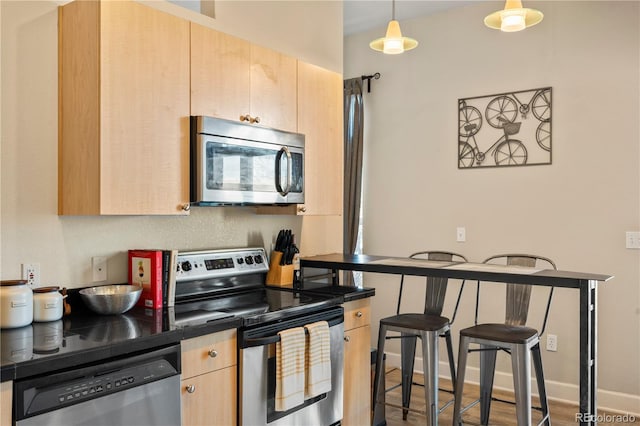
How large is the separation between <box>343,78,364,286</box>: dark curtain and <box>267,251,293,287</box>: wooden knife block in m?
1.82

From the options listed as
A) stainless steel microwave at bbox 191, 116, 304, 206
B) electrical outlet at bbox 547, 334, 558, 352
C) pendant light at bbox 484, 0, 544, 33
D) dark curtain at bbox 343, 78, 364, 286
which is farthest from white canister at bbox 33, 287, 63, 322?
electrical outlet at bbox 547, 334, 558, 352

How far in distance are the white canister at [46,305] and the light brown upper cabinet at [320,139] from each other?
1.32m

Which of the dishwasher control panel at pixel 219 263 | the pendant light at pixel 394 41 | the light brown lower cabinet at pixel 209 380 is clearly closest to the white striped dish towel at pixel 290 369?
the light brown lower cabinet at pixel 209 380

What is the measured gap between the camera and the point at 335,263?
313 cm

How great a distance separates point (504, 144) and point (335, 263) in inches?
73.7

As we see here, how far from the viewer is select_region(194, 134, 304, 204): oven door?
2.48m

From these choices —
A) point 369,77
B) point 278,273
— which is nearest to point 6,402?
point 278,273

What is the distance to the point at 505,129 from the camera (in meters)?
4.19

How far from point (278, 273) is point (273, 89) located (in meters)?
1.03

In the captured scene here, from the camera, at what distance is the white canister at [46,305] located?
6.86 feet

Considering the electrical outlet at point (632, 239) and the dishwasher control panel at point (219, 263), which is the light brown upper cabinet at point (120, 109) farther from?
the electrical outlet at point (632, 239)

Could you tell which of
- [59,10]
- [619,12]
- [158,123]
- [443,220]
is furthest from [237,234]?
[619,12]

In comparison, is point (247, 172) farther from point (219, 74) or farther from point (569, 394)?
point (569, 394)

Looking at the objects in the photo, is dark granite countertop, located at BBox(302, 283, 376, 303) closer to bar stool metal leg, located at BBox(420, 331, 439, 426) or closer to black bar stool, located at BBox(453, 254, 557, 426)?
bar stool metal leg, located at BBox(420, 331, 439, 426)
